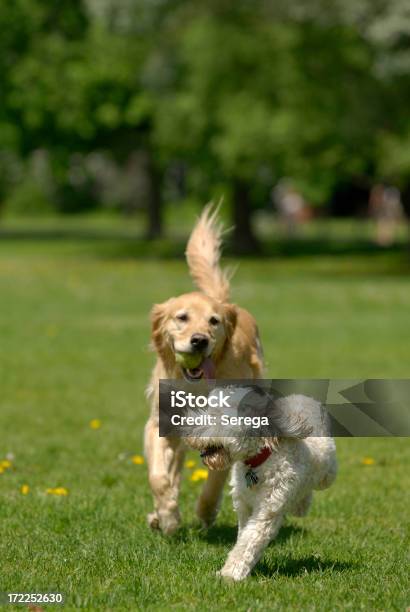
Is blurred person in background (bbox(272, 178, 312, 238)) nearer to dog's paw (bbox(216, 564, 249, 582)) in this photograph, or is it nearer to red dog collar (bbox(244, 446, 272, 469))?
red dog collar (bbox(244, 446, 272, 469))

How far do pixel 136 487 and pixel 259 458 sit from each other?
7.39 ft

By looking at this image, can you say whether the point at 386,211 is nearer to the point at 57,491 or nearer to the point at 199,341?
the point at 57,491

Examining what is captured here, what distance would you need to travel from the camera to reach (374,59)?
983 inches

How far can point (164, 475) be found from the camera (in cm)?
563

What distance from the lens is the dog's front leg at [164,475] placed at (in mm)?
5531

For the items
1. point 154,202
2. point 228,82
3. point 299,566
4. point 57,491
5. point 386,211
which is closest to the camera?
point 299,566

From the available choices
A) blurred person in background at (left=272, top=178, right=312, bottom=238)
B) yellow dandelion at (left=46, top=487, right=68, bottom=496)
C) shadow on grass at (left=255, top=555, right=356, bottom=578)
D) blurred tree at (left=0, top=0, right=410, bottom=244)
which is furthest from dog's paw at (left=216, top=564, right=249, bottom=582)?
blurred person in background at (left=272, top=178, right=312, bottom=238)

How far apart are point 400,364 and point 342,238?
90.8 feet

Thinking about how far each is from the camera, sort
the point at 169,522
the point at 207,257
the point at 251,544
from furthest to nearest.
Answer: the point at 207,257 → the point at 169,522 → the point at 251,544

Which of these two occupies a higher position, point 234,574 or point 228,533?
point 234,574

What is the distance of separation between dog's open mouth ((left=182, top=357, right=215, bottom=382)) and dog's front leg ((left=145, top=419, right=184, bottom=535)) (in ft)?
1.16

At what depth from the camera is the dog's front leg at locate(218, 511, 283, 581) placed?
4656 mm

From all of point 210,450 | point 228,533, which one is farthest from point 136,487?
point 210,450

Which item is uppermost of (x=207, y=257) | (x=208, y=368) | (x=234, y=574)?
(x=207, y=257)
